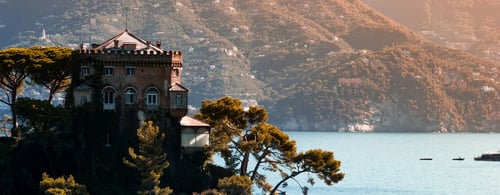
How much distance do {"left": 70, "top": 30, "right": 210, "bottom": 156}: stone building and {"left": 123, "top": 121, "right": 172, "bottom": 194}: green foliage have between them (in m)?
2.03

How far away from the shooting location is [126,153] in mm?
88875

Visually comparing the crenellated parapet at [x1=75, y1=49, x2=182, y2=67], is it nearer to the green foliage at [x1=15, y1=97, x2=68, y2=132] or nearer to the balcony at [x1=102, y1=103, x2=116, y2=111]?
the balcony at [x1=102, y1=103, x2=116, y2=111]

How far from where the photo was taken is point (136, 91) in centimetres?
8994

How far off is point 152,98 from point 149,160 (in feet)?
15.5

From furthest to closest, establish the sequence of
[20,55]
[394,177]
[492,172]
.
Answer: [492,172]
[394,177]
[20,55]

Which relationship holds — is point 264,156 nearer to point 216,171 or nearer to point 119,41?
point 216,171

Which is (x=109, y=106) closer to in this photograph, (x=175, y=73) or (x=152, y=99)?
(x=152, y=99)

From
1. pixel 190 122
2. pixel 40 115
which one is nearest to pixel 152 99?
pixel 190 122

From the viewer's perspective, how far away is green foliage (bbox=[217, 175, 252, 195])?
88500 millimetres

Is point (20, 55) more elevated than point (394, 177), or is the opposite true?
point (20, 55)

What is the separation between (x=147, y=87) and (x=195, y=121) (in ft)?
13.2

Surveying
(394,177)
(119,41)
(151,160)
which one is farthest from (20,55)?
(394,177)

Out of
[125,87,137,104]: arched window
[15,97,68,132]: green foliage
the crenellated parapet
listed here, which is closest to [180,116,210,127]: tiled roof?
[125,87,137,104]: arched window

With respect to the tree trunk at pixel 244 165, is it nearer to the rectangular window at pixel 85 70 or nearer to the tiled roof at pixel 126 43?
the tiled roof at pixel 126 43
